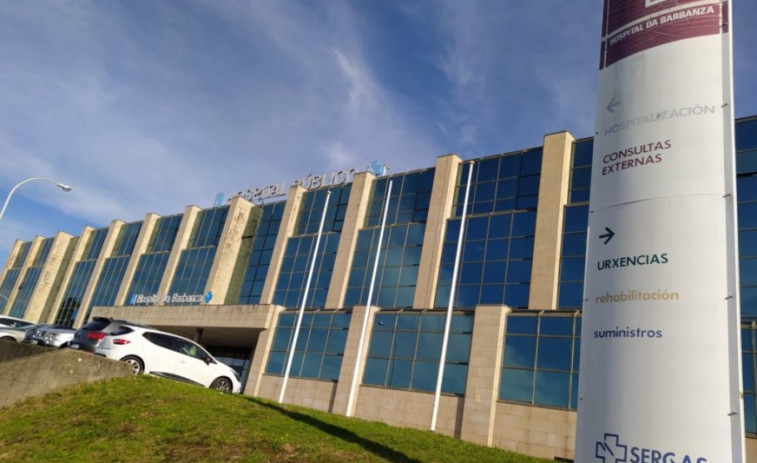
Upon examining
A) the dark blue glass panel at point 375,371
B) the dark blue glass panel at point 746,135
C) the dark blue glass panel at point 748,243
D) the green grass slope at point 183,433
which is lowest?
the green grass slope at point 183,433

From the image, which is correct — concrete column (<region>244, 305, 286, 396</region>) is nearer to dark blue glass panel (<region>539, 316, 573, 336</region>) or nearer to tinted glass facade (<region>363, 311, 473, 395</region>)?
tinted glass facade (<region>363, 311, 473, 395</region>)

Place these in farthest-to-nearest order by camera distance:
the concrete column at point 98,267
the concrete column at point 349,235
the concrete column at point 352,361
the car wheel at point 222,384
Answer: the concrete column at point 98,267, the concrete column at point 349,235, the concrete column at point 352,361, the car wheel at point 222,384

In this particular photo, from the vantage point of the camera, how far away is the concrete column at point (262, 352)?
34616 millimetres

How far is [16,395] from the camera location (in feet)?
47.2

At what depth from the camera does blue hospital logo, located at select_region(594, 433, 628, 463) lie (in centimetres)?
629

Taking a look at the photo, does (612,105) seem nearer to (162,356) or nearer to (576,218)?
(162,356)

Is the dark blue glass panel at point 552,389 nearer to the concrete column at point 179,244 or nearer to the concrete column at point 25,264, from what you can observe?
the concrete column at point 179,244

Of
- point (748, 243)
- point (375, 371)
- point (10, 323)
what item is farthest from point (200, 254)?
point (748, 243)

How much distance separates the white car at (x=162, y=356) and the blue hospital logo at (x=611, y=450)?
13.9 meters

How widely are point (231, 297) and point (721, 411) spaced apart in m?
42.5

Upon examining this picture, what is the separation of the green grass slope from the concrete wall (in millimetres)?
346

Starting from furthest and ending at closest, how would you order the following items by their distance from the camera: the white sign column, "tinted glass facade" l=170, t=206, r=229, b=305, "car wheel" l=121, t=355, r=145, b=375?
"tinted glass facade" l=170, t=206, r=229, b=305, "car wheel" l=121, t=355, r=145, b=375, the white sign column

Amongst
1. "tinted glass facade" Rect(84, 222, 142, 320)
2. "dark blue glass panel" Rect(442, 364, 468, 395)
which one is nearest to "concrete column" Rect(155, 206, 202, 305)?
"tinted glass facade" Rect(84, 222, 142, 320)

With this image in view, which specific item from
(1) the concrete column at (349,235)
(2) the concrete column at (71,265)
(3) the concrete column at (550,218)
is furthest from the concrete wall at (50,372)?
(2) the concrete column at (71,265)
